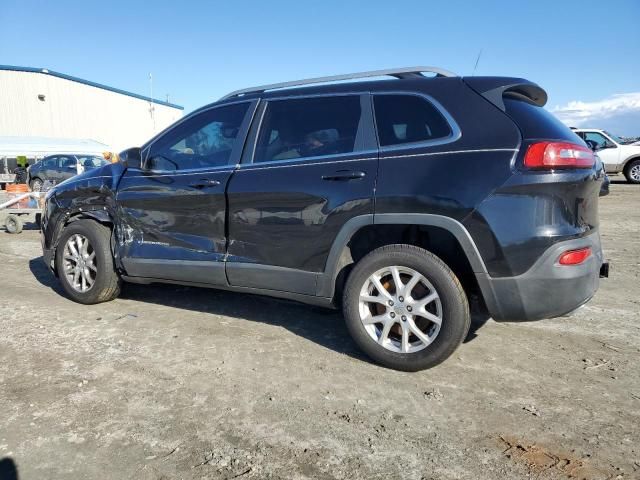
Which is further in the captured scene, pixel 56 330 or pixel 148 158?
pixel 148 158

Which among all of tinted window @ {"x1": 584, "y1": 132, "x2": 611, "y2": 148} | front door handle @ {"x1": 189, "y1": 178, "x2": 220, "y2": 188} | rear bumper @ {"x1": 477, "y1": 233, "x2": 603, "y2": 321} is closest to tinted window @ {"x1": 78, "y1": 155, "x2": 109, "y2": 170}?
front door handle @ {"x1": 189, "y1": 178, "x2": 220, "y2": 188}

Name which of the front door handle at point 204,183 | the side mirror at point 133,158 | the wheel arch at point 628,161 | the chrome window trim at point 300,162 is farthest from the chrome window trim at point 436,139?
the wheel arch at point 628,161

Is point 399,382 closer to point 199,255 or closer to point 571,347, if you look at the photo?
point 571,347

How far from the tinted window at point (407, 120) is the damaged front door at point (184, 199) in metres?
1.14

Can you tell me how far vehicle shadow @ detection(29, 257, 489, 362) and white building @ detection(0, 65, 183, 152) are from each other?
136 feet

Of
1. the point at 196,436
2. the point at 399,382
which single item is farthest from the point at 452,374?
the point at 196,436

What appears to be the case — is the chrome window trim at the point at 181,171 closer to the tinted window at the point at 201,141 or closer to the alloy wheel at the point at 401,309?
the tinted window at the point at 201,141

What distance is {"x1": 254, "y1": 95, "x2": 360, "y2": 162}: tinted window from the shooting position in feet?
11.0

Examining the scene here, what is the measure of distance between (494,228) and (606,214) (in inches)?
341

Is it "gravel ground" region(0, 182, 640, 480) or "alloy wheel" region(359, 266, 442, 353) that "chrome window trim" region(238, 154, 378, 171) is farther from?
"gravel ground" region(0, 182, 640, 480)

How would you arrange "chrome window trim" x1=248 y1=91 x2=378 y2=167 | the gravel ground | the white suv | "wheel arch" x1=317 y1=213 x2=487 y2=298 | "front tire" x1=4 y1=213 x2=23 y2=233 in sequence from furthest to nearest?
1. the white suv
2. "front tire" x1=4 y1=213 x2=23 y2=233
3. "chrome window trim" x1=248 y1=91 x2=378 y2=167
4. "wheel arch" x1=317 y1=213 x2=487 y2=298
5. the gravel ground

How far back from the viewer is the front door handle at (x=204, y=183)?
147 inches

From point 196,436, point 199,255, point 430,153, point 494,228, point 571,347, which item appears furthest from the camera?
point 199,255

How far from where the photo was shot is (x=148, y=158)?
423cm
